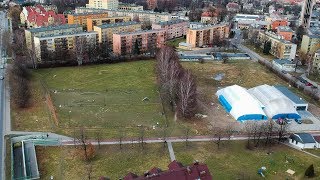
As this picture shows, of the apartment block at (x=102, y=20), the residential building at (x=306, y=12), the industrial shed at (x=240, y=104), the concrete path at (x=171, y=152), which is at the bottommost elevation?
the concrete path at (x=171, y=152)

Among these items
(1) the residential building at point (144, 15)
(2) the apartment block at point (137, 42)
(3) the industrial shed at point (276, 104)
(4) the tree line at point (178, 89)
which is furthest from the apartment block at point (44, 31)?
(3) the industrial shed at point (276, 104)

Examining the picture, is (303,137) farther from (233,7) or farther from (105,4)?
(233,7)

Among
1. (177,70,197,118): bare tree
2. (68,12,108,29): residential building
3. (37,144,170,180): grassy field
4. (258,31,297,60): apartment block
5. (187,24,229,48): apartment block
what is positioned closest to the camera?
(37,144,170,180): grassy field

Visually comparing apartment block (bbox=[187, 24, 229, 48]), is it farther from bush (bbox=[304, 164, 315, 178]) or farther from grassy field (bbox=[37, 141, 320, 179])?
bush (bbox=[304, 164, 315, 178])

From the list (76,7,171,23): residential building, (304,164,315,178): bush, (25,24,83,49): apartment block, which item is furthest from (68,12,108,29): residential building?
(304,164,315,178): bush

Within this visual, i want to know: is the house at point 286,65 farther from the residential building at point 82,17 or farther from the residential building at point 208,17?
the residential building at point 82,17
